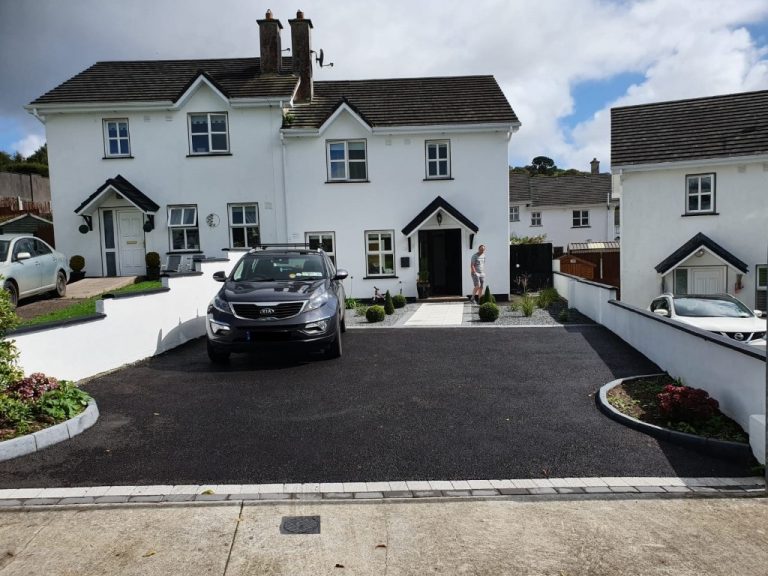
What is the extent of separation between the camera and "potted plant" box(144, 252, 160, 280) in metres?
20.3

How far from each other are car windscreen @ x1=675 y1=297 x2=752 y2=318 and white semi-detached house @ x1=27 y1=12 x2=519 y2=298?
808cm

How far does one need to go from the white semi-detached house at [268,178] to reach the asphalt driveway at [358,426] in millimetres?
10920

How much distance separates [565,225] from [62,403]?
1722 inches

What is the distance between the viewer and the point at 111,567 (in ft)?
12.0

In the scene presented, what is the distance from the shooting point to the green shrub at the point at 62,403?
20.5 ft

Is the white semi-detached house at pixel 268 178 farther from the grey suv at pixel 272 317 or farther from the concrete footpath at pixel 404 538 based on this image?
the concrete footpath at pixel 404 538

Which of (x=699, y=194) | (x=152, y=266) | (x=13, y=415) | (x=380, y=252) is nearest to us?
(x=13, y=415)

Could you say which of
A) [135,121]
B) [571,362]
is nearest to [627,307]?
[571,362]

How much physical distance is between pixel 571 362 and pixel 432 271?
1270cm

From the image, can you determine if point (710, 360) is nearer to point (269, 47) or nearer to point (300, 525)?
point (300, 525)

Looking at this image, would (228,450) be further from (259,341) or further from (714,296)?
(714,296)

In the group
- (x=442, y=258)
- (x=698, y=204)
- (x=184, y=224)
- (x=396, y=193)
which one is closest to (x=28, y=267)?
(x=184, y=224)

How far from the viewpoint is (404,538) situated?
402 centimetres

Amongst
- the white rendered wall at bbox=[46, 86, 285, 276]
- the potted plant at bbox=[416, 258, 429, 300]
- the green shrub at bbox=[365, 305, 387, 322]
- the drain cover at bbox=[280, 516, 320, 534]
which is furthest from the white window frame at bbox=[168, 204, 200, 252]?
the drain cover at bbox=[280, 516, 320, 534]
